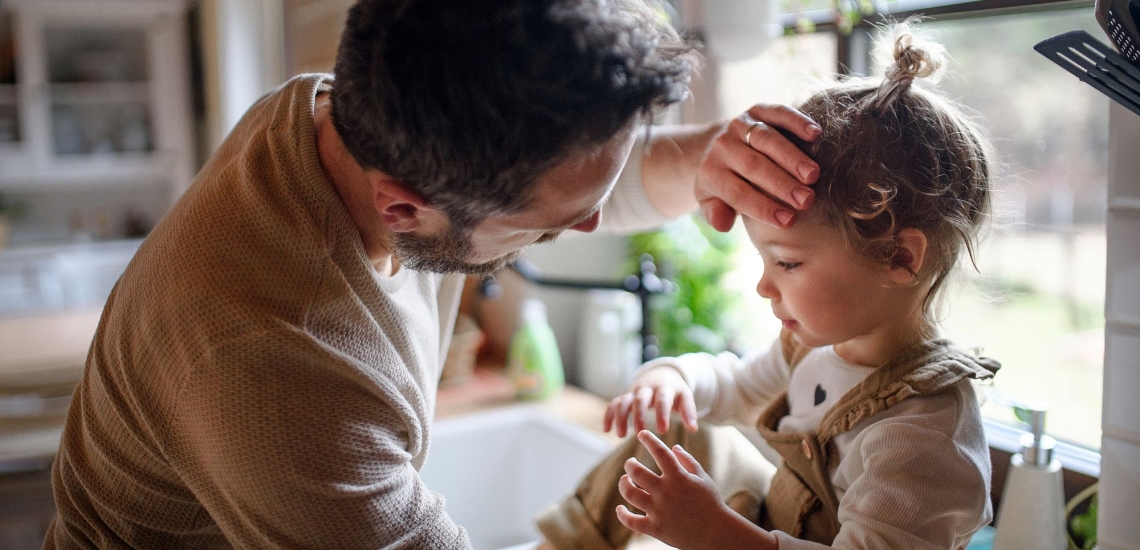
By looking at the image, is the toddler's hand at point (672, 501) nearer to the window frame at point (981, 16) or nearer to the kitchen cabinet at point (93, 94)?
the window frame at point (981, 16)

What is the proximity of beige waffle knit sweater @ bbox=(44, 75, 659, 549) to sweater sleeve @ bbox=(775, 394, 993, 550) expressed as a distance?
388 mm

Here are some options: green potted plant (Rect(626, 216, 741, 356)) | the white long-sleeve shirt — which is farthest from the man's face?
green potted plant (Rect(626, 216, 741, 356))

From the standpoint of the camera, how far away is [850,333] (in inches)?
37.6

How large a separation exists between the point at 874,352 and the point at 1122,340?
24 cm

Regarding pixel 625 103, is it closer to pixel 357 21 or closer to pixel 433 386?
pixel 357 21

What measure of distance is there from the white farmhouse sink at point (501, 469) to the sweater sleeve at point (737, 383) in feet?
2.49

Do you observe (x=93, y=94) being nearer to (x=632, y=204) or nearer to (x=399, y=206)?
(x=632, y=204)

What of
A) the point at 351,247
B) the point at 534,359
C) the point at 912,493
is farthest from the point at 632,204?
the point at 534,359

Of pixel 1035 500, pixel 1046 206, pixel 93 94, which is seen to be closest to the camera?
pixel 1035 500

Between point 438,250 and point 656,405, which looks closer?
point 438,250

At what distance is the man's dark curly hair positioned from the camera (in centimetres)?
77

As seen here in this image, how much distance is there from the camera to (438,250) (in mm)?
953

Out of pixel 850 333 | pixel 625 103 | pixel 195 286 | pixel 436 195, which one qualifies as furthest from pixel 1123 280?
pixel 195 286

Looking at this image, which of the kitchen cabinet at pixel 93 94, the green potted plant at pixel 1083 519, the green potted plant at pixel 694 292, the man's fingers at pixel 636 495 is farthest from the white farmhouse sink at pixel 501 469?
the kitchen cabinet at pixel 93 94
